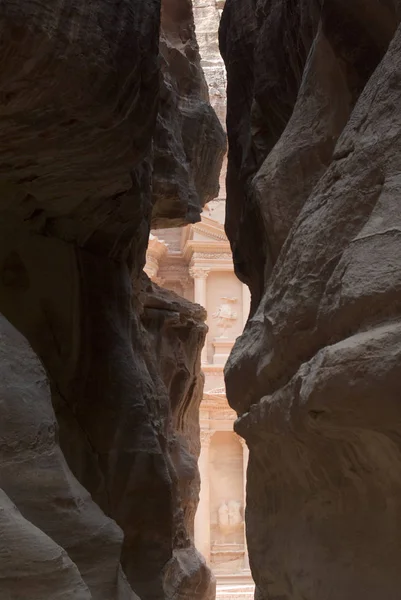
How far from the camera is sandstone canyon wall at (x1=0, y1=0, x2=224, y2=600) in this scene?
10.1ft

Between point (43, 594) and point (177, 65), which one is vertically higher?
point (177, 65)

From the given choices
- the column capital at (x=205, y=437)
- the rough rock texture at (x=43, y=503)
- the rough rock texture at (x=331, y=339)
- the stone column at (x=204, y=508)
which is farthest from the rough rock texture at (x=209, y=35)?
the rough rock texture at (x=43, y=503)

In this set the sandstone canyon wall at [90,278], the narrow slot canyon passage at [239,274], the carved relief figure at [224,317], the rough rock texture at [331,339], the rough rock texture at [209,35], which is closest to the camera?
the rough rock texture at [331,339]

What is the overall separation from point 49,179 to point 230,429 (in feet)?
38.8

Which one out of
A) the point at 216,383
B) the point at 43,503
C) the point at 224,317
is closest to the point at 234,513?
the point at 216,383

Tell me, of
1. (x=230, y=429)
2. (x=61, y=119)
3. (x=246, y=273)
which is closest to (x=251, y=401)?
(x=61, y=119)

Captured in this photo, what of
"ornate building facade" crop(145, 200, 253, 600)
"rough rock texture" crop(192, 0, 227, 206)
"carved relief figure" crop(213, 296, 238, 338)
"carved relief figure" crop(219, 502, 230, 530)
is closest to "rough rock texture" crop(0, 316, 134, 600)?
"ornate building facade" crop(145, 200, 253, 600)

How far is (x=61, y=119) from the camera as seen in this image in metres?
3.98

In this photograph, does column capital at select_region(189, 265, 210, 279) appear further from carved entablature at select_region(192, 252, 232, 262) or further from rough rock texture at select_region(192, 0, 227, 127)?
rough rock texture at select_region(192, 0, 227, 127)

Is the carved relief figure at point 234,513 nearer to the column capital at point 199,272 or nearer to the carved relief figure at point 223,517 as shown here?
the carved relief figure at point 223,517

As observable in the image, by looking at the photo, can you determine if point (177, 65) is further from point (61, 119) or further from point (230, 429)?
point (230, 429)

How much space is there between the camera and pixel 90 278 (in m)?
5.53

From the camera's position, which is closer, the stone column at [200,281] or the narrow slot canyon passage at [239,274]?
the narrow slot canyon passage at [239,274]

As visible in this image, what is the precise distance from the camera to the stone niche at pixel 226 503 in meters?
14.8
